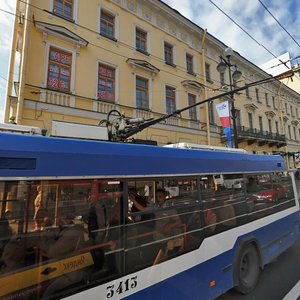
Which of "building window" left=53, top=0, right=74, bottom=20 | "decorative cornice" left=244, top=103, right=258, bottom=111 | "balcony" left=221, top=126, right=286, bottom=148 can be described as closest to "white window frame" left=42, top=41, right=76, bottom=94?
"building window" left=53, top=0, right=74, bottom=20

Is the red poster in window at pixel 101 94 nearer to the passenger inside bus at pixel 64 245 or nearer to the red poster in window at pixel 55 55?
the red poster in window at pixel 55 55

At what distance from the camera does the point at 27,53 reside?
31.0 ft

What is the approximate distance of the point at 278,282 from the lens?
14.3ft

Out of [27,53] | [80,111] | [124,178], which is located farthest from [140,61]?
[124,178]

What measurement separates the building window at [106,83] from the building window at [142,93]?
5.15 ft

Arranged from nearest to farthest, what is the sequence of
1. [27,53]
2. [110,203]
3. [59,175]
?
[59,175] → [110,203] → [27,53]

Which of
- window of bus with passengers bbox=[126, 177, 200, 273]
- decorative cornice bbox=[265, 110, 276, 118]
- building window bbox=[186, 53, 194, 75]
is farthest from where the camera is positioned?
decorative cornice bbox=[265, 110, 276, 118]

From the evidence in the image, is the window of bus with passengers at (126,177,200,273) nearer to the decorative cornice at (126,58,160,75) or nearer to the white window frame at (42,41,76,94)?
the white window frame at (42,41,76,94)

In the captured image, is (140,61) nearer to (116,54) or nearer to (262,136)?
(116,54)

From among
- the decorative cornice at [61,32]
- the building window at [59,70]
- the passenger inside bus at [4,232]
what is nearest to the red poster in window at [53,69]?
the building window at [59,70]

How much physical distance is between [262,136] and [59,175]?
23130 millimetres

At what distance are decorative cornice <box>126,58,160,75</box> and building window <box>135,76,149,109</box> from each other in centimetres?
62

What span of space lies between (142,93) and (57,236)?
39.5ft

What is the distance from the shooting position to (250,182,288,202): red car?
4855mm
